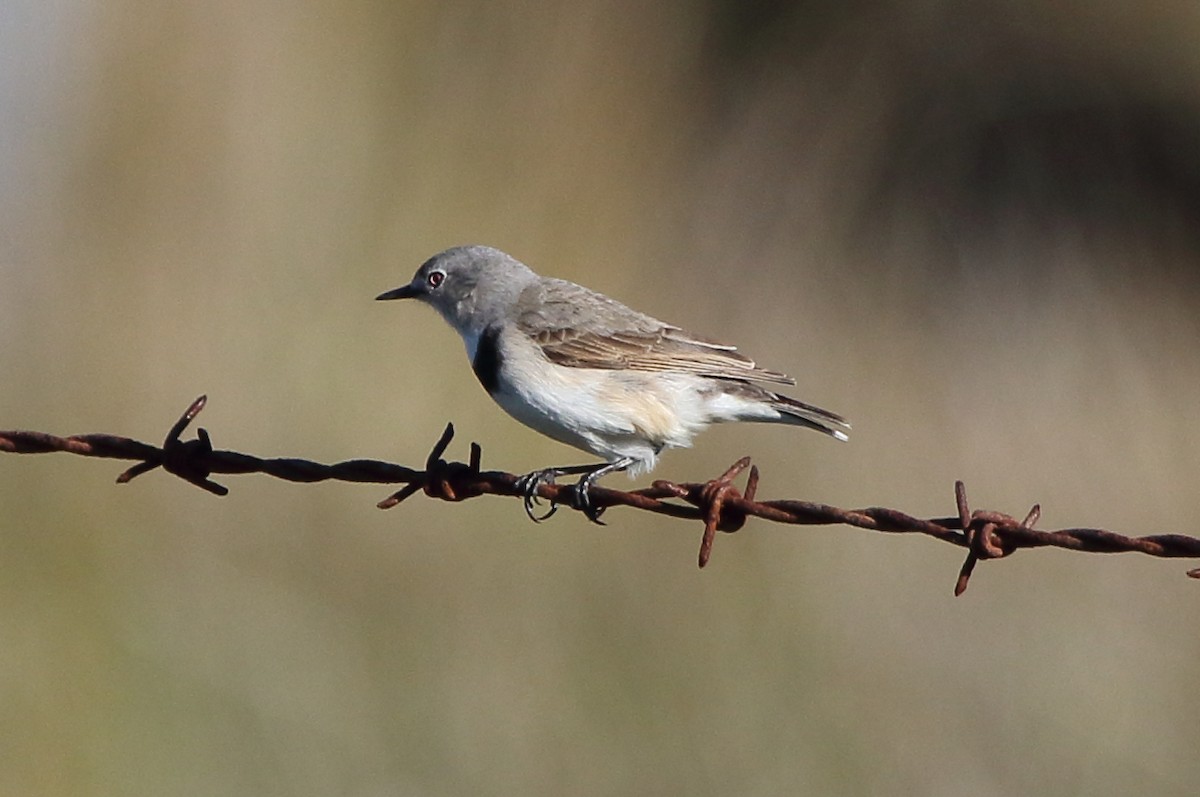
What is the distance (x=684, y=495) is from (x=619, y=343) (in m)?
2.30

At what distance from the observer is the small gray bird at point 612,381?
21.1 ft

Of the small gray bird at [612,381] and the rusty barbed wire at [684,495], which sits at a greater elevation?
the small gray bird at [612,381]

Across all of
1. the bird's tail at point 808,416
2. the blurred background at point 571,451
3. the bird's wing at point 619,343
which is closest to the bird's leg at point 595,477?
the bird's wing at point 619,343

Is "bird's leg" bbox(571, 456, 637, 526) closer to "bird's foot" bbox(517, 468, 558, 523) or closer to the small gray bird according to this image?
the small gray bird

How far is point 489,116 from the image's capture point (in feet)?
38.3

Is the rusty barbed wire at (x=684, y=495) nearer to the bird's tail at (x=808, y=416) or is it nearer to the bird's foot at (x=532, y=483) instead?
the bird's foot at (x=532, y=483)

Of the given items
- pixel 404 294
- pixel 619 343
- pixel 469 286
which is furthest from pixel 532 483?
pixel 404 294

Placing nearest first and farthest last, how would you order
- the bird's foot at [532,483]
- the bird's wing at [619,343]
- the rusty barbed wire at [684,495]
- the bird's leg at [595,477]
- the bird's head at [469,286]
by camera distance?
the rusty barbed wire at [684,495]
the bird's foot at [532,483]
the bird's leg at [595,477]
the bird's wing at [619,343]
the bird's head at [469,286]

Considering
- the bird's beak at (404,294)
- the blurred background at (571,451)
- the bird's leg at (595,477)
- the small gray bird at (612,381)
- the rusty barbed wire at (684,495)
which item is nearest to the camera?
the rusty barbed wire at (684,495)

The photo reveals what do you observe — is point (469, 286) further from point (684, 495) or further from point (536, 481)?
Result: point (684, 495)

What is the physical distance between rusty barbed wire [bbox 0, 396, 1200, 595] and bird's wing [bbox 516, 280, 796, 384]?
4.69 ft

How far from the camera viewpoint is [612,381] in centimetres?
662

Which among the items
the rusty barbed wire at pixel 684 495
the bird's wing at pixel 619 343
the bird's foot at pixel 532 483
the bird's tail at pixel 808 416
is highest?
the bird's wing at pixel 619 343

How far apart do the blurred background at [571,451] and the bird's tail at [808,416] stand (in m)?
2.98
